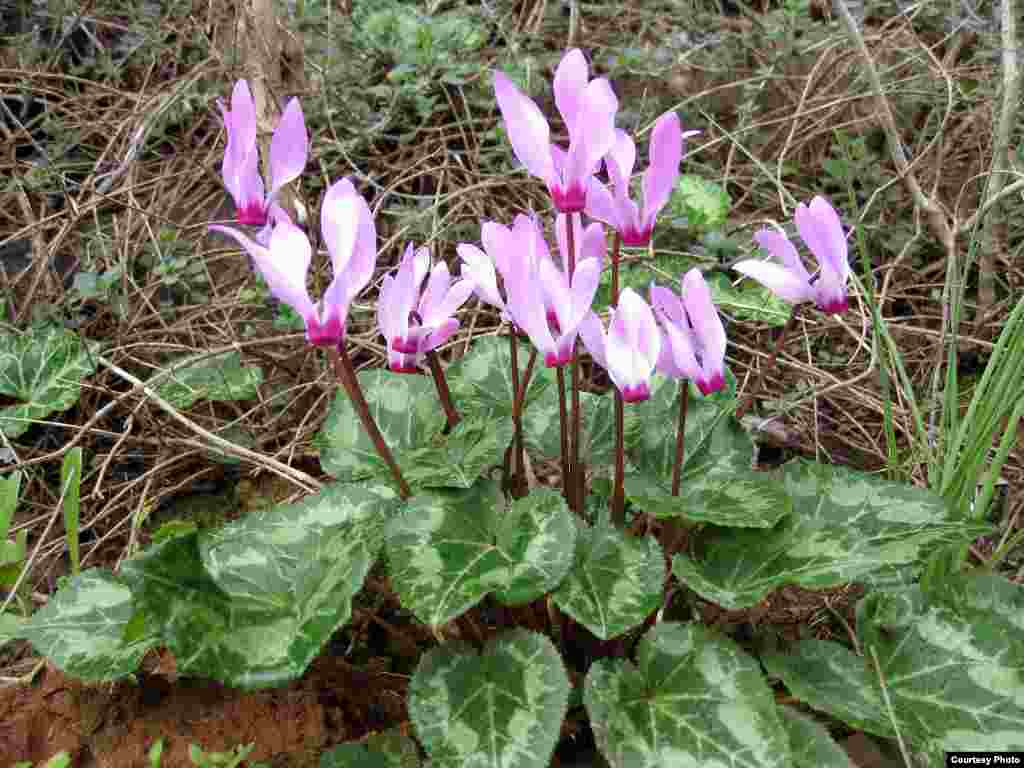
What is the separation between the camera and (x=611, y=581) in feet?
3.80

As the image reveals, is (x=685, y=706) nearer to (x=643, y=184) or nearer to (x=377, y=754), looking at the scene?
(x=377, y=754)

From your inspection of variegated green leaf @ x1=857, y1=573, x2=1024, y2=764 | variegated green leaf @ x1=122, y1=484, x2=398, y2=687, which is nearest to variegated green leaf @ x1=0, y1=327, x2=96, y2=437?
variegated green leaf @ x1=122, y1=484, x2=398, y2=687

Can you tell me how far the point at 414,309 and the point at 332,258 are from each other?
187 mm

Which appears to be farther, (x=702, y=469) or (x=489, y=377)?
(x=489, y=377)

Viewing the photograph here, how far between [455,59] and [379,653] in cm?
204

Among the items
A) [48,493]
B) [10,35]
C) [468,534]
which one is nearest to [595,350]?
[468,534]

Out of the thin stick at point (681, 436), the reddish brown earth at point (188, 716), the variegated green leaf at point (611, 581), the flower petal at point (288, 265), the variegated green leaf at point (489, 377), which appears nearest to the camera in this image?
the flower petal at point (288, 265)

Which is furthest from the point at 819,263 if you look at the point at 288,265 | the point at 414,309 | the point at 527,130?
the point at 288,265

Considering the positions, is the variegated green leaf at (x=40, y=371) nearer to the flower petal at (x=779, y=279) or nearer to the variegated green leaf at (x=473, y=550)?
the variegated green leaf at (x=473, y=550)

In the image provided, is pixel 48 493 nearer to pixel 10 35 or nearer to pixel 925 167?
pixel 10 35

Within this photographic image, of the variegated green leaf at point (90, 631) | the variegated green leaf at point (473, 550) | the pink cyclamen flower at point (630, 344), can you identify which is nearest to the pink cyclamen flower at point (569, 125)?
the pink cyclamen flower at point (630, 344)

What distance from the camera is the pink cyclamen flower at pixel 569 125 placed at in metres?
1.03

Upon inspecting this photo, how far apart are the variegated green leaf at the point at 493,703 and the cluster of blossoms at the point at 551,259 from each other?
34 cm

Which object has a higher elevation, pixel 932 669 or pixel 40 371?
pixel 932 669
